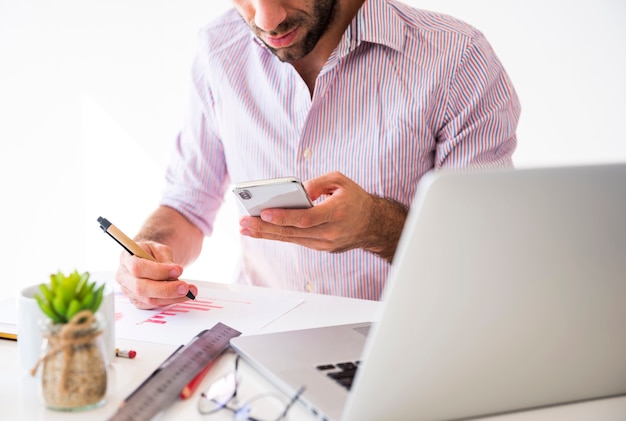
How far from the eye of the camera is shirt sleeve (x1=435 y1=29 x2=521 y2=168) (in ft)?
5.11

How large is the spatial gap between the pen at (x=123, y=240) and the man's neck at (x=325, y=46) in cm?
62

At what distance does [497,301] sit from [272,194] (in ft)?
1.70

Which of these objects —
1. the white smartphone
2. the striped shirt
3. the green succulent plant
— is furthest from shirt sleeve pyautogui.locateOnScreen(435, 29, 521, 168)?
the green succulent plant

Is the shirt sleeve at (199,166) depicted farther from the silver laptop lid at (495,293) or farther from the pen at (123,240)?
the silver laptop lid at (495,293)

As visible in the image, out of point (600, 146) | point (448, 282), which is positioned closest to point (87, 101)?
point (600, 146)

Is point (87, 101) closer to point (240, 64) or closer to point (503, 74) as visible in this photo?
point (240, 64)

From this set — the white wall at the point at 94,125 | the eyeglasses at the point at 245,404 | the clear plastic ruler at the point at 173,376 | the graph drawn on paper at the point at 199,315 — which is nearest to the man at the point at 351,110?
the graph drawn on paper at the point at 199,315

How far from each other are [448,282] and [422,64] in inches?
40.0

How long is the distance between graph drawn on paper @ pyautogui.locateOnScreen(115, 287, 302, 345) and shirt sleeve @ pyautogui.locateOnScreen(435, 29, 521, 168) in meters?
0.56

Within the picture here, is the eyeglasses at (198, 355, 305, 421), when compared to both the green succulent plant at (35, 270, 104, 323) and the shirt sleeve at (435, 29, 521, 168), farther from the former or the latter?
the shirt sleeve at (435, 29, 521, 168)

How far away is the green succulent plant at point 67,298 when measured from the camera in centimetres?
74

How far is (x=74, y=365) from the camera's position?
744mm

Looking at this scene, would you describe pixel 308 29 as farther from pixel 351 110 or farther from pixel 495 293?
pixel 495 293

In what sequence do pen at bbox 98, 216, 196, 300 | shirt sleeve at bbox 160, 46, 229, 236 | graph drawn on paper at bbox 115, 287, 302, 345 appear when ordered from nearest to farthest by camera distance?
graph drawn on paper at bbox 115, 287, 302, 345
pen at bbox 98, 216, 196, 300
shirt sleeve at bbox 160, 46, 229, 236
